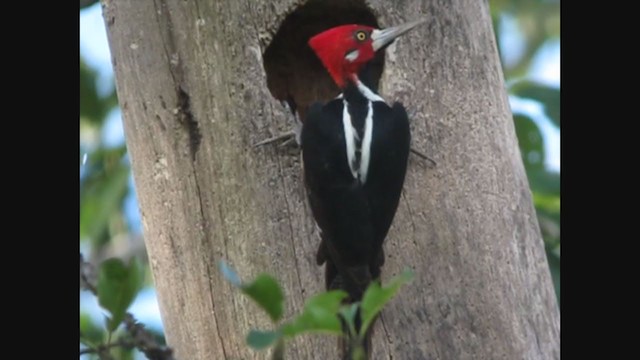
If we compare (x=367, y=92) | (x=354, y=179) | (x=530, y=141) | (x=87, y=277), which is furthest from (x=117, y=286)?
(x=530, y=141)

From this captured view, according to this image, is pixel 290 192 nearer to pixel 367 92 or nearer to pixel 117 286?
pixel 367 92

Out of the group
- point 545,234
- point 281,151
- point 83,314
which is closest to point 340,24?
point 281,151

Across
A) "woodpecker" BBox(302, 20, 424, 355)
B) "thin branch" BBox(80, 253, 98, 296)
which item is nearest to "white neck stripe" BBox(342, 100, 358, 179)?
"woodpecker" BBox(302, 20, 424, 355)

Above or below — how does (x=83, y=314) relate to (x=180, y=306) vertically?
below

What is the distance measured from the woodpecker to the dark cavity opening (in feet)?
1.19

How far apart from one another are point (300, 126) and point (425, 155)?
41 centimetres

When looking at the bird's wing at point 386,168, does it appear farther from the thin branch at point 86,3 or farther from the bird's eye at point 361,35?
the thin branch at point 86,3

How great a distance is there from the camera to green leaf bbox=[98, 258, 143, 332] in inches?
69.3

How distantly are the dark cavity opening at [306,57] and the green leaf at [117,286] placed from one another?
7.21 feet

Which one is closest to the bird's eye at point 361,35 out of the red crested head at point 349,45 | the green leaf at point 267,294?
the red crested head at point 349,45

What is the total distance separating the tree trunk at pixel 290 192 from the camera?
11.5 ft

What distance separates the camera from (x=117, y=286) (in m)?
1.78
